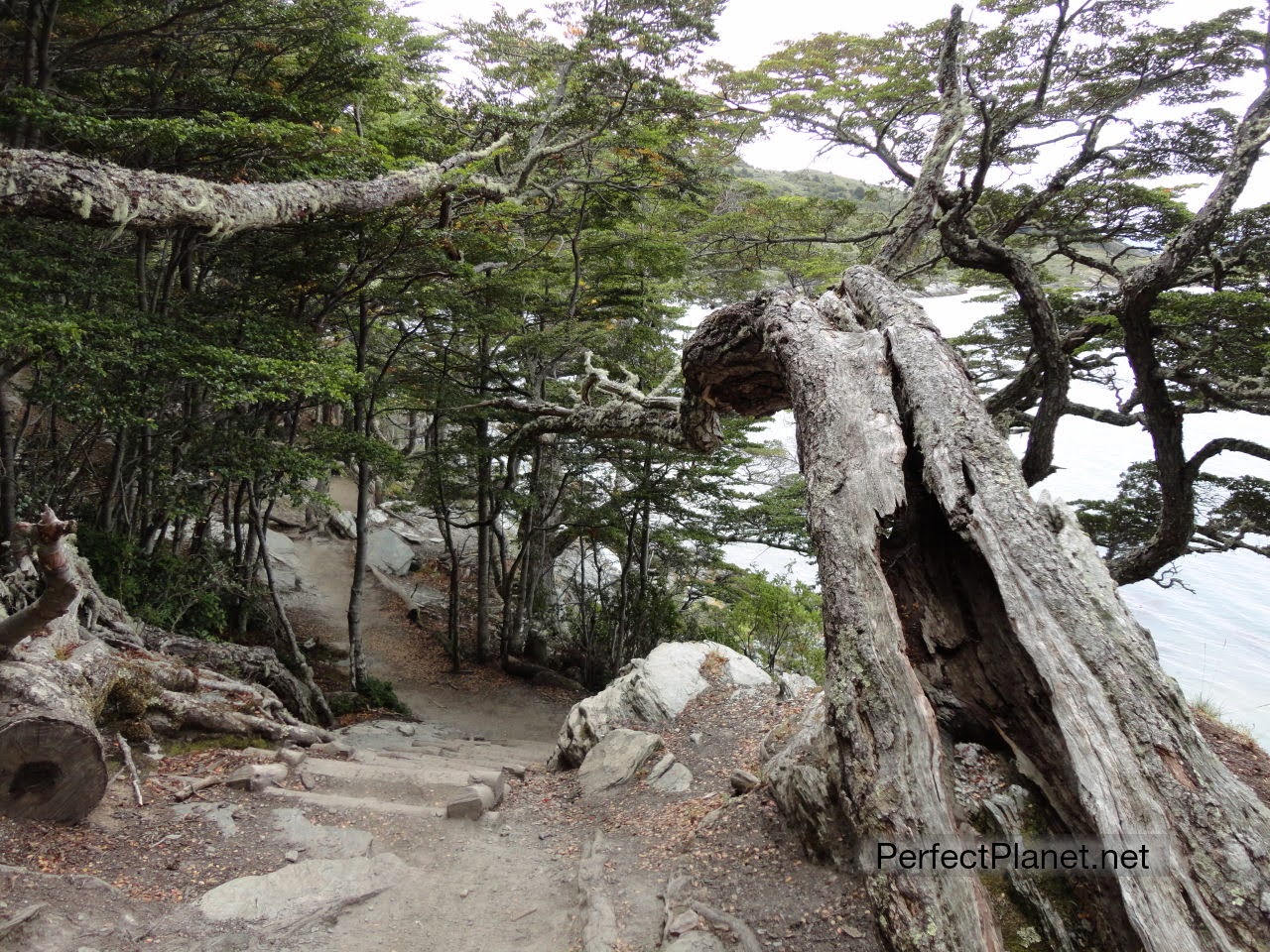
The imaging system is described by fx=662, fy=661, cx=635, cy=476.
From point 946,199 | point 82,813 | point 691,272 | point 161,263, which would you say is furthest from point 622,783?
point 691,272

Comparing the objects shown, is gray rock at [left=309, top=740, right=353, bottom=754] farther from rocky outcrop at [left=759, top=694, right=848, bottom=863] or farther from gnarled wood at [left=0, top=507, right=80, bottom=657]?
rocky outcrop at [left=759, top=694, right=848, bottom=863]

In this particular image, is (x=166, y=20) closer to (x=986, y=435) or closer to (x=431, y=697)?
(x=986, y=435)

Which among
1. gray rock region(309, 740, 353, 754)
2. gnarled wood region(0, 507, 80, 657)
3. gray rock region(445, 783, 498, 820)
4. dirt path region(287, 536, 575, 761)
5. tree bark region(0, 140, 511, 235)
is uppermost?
tree bark region(0, 140, 511, 235)

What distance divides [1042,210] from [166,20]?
349 inches

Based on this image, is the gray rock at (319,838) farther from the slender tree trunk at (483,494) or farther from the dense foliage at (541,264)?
the slender tree trunk at (483,494)

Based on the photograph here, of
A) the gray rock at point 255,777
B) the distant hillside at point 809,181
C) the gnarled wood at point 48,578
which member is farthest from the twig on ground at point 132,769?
the distant hillside at point 809,181

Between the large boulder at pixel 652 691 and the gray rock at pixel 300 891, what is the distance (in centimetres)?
238

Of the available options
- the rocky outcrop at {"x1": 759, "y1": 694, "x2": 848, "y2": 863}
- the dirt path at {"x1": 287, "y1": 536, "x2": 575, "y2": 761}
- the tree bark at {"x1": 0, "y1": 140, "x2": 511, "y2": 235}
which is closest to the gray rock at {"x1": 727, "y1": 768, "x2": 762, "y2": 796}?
the rocky outcrop at {"x1": 759, "y1": 694, "x2": 848, "y2": 863}

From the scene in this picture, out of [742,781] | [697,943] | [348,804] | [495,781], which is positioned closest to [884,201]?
[742,781]

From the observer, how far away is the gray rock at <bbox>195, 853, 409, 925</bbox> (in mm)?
2820

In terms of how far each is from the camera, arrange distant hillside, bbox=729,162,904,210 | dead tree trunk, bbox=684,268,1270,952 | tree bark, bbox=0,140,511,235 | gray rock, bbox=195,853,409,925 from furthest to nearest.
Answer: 1. distant hillside, bbox=729,162,904,210
2. tree bark, bbox=0,140,511,235
3. gray rock, bbox=195,853,409,925
4. dead tree trunk, bbox=684,268,1270,952

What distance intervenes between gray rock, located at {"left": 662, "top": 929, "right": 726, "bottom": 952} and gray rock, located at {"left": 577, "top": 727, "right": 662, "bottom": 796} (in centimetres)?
215

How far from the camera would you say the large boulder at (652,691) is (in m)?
5.66

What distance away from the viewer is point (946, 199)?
5020 millimetres
